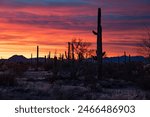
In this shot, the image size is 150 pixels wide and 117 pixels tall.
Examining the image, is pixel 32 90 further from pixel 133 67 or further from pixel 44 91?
pixel 133 67

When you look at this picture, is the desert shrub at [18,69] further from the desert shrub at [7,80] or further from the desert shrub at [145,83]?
the desert shrub at [145,83]

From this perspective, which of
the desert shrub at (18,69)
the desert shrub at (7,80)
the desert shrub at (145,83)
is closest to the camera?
the desert shrub at (145,83)

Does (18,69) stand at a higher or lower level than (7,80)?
higher

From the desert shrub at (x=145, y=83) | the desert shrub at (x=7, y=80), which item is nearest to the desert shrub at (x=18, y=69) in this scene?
the desert shrub at (x=7, y=80)

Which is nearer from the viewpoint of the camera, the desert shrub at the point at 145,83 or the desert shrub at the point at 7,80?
the desert shrub at the point at 145,83

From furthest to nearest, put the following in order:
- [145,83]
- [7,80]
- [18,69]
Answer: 1. [18,69]
2. [7,80]
3. [145,83]

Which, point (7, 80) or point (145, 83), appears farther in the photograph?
point (7, 80)

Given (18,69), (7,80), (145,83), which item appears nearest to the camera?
(145,83)

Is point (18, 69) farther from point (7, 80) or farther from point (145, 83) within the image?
point (145, 83)

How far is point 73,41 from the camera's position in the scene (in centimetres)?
5838

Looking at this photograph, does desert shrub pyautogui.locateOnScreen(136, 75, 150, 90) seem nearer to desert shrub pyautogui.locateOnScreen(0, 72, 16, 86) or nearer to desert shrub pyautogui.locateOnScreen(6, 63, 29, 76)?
desert shrub pyautogui.locateOnScreen(0, 72, 16, 86)

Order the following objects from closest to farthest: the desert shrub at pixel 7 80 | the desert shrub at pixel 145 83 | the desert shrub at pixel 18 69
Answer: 1. the desert shrub at pixel 145 83
2. the desert shrub at pixel 7 80
3. the desert shrub at pixel 18 69

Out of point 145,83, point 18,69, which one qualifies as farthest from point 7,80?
point 18,69

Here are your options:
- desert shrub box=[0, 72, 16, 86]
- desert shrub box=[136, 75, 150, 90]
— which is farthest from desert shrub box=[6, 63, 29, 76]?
desert shrub box=[136, 75, 150, 90]
